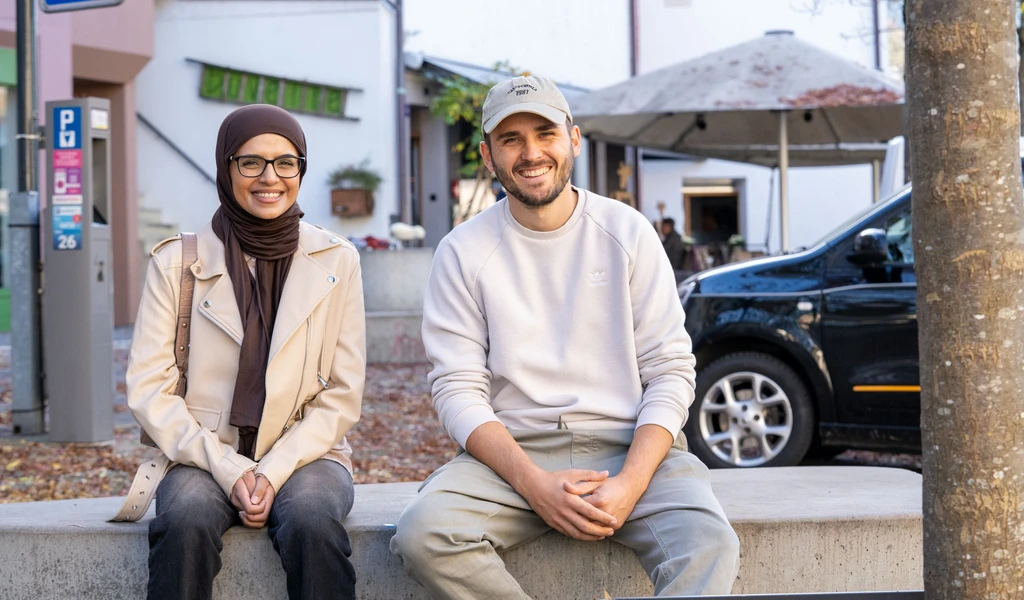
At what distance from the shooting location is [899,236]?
6672 mm

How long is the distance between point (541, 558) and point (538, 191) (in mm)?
994

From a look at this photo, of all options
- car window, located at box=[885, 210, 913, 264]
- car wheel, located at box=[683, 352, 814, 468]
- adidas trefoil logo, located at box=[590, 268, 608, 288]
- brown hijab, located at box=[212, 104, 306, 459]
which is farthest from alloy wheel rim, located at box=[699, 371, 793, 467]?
brown hijab, located at box=[212, 104, 306, 459]

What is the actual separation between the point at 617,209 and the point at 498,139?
392mm

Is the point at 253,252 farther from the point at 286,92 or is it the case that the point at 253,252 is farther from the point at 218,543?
the point at 286,92

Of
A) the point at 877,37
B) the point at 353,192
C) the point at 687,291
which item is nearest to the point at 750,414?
the point at 687,291

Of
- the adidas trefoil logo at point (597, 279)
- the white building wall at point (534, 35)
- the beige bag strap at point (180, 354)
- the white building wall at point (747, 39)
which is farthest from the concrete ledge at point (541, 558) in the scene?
the white building wall at point (747, 39)

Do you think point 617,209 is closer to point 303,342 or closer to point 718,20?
point 303,342

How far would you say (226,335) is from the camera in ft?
11.3

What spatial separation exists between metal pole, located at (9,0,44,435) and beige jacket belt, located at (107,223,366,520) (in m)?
4.69

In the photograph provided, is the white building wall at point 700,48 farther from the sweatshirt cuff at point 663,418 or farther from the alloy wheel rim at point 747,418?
the sweatshirt cuff at point 663,418

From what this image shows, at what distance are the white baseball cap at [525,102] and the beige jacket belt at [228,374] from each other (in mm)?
633

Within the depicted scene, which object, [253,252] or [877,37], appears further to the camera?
[877,37]

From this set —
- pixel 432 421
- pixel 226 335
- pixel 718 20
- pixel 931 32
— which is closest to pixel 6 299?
pixel 432 421

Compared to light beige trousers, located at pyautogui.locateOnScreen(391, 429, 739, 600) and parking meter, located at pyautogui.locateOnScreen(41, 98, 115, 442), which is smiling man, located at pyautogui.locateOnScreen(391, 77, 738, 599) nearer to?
light beige trousers, located at pyautogui.locateOnScreen(391, 429, 739, 600)
